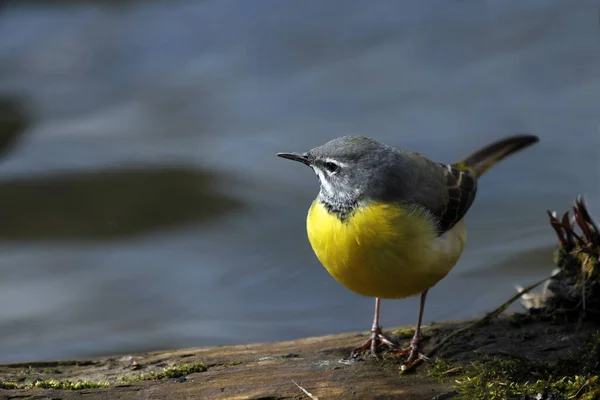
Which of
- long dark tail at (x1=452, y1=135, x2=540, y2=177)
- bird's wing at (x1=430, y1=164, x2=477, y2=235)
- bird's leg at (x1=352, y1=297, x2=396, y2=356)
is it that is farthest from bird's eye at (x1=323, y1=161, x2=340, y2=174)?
long dark tail at (x1=452, y1=135, x2=540, y2=177)

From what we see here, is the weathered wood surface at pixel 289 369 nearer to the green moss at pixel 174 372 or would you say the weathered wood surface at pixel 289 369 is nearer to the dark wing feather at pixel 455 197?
the green moss at pixel 174 372

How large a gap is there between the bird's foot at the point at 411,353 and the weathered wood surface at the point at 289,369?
7cm

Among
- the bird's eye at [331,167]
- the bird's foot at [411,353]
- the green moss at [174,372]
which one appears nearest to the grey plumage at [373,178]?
the bird's eye at [331,167]

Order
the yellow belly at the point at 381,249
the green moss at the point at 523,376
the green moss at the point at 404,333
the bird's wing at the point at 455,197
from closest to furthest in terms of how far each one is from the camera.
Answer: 1. the green moss at the point at 523,376
2. the yellow belly at the point at 381,249
3. the bird's wing at the point at 455,197
4. the green moss at the point at 404,333

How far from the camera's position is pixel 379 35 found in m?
14.6

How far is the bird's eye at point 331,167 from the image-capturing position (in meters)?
6.41

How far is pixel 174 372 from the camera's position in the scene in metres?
6.15

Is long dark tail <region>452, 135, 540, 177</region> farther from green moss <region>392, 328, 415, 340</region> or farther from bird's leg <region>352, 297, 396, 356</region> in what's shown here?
bird's leg <region>352, 297, 396, 356</region>

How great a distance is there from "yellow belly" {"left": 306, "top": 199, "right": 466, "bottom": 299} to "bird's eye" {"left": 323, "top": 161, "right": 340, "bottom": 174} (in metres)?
0.29

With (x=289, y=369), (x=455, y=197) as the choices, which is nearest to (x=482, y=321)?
(x=455, y=197)

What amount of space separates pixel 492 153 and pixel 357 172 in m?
2.46

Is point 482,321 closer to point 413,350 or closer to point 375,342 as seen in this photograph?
point 413,350

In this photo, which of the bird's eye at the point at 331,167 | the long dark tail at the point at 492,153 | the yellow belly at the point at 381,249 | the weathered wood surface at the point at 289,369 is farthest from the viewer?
the long dark tail at the point at 492,153

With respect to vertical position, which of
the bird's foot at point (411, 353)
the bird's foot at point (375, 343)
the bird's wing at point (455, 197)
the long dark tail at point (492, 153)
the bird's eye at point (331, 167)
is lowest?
the bird's foot at point (411, 353)
